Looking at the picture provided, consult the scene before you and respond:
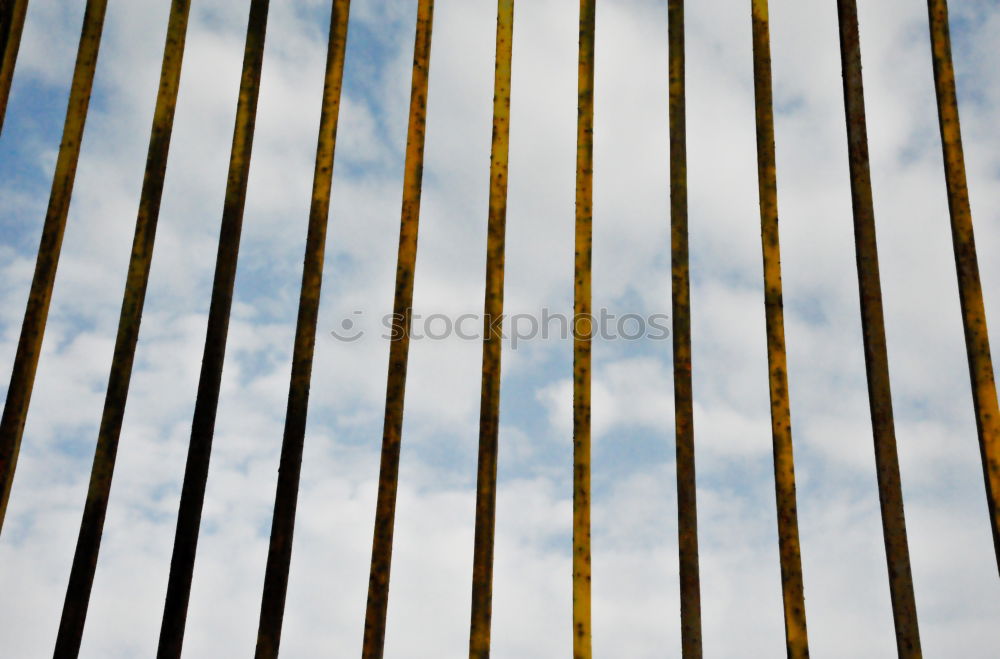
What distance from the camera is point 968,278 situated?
3.14m

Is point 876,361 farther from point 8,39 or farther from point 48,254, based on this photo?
point 8,39

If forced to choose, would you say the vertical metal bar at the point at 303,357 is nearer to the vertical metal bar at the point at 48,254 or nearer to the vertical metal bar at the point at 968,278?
the vertical metal bar at the point at 48,254

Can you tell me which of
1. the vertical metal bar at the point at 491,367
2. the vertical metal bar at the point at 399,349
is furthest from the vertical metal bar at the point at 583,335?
the vertical metal bar at the point at 399,349

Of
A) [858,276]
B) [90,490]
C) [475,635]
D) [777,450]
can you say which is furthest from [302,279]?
[858,276]

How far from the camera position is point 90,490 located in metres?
3.06

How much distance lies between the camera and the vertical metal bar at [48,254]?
317 centimetres

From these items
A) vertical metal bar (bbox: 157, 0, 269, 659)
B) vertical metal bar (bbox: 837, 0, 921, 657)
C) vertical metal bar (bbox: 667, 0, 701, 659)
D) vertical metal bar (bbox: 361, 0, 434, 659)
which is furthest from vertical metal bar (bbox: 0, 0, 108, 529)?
vertical metal bar (bbox: 837, 0, 921, 657)

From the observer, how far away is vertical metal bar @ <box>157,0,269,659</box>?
2.97 metres

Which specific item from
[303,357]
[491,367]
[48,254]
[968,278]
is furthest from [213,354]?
[968,278]

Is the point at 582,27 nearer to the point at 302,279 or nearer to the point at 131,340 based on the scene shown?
the point at 302,279

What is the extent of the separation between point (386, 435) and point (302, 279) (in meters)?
0.61

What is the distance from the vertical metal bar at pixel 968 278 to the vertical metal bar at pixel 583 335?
3.98 feet

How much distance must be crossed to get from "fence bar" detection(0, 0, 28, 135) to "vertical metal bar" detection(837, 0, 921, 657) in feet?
10.1

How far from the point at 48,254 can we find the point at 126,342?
457mm
